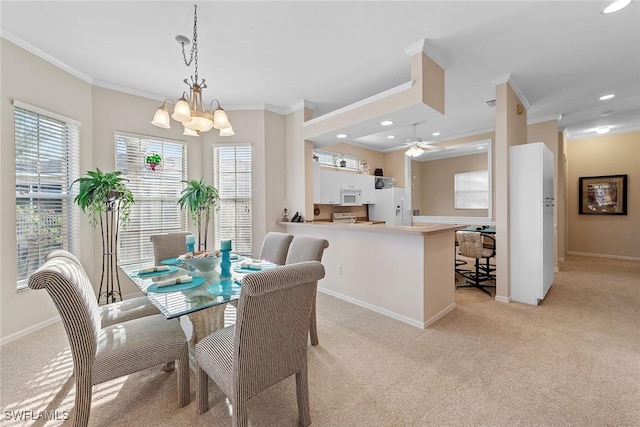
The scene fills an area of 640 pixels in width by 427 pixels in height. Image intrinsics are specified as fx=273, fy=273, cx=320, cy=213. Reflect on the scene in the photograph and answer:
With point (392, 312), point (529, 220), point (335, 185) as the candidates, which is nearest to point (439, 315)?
point (392, 312)

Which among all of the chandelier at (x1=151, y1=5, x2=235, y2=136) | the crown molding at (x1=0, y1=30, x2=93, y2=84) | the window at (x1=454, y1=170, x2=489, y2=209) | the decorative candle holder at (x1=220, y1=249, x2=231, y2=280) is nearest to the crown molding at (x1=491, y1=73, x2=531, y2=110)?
the chandelier at (x1=151, y1=5, x2=235, y2=136)

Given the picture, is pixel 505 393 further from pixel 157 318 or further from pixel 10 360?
pixel 10 360

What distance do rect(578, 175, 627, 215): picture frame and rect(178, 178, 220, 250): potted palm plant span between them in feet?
26.2

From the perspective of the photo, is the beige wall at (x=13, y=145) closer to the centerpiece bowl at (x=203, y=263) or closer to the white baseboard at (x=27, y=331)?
the white baseboard at (x=27, y=331)

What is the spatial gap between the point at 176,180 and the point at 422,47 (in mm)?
3615

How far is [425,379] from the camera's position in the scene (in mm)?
1997

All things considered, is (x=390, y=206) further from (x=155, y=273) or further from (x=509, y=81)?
(x=155, y=273)

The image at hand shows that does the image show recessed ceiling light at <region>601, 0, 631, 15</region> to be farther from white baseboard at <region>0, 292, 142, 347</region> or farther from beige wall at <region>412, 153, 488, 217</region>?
white baseboard at <region>0, 292, 142, 347</region>

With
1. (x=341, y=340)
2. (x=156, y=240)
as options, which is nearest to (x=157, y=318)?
(x=156, y=240)

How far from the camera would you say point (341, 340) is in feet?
8.41

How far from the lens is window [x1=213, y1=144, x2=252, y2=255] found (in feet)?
14.2

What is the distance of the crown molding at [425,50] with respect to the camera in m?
2.67

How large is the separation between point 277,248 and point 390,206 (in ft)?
13.6

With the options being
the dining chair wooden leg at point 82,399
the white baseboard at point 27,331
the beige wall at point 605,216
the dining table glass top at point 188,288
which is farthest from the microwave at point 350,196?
the beige wall at point 605,216
